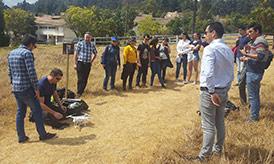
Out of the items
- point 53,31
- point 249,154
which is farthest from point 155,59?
point 53,31

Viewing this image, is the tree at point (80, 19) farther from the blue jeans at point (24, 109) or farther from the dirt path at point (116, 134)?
the blue jeans at point (24, 109)

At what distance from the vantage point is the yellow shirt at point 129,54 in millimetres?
10141

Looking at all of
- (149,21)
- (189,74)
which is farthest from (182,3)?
(189,74)

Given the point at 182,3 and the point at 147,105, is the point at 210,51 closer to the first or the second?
the point at 147,105

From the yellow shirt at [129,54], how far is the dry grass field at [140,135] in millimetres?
1211

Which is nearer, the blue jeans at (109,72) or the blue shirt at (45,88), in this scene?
the blue shirt at (45,88)

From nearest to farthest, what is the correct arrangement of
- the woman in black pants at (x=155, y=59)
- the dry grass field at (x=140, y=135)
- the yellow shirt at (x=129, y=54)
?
the dry grass field at (x=140, y=135) → the yellow shirt at (x=129, y=54) → the woman in black pants at (x=155, y=59)

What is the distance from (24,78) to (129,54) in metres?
4.68

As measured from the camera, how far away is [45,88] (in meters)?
6.62

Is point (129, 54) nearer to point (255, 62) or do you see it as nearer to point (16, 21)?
point (255, 62)

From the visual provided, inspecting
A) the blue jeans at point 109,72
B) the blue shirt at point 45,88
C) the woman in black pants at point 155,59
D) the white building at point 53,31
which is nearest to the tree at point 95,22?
the white building at point 53,31

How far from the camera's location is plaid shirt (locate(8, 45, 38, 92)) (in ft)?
18.7

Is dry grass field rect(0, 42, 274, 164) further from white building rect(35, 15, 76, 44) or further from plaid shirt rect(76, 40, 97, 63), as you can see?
white building rect(35, 15, 76, 44)

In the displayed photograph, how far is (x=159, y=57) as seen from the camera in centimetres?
1080
